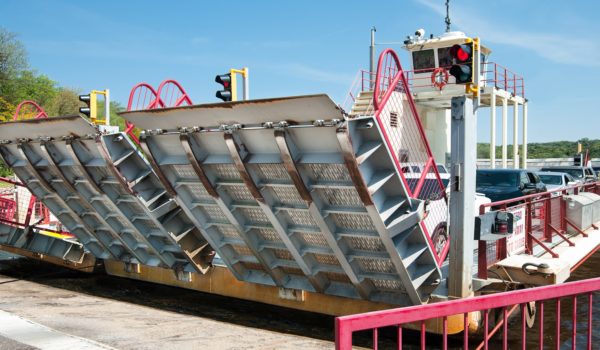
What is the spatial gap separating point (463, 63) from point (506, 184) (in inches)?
330

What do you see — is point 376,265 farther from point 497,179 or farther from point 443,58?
point 443,58

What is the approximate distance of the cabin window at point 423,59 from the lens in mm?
25172

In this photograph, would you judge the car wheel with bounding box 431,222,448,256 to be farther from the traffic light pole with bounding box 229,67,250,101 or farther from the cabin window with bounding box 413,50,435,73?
the cabin window with bounding box 413,50,435,73

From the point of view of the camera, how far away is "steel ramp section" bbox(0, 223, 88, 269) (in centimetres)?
1189

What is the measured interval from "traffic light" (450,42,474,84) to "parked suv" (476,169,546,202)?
302 inches

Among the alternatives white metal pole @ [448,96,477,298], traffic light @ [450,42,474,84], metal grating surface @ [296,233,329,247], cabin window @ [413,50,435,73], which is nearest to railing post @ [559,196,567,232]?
white metal pole @ [448,96,477,298]

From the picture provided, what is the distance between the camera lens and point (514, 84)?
88.9ft

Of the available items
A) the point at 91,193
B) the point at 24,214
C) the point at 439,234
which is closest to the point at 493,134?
the point at 439,234

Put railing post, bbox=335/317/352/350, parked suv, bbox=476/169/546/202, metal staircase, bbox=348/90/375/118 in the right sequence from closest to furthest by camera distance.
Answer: railing post, bbox=335/317/352/350 < parked suv, bbox=476/169/546/202 < metal staircase, bbox=348/90/375/118

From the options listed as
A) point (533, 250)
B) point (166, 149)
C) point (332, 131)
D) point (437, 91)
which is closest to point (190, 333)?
point (166, 149)

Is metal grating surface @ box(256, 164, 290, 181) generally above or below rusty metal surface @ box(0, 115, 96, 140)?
below

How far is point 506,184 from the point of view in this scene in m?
14.5

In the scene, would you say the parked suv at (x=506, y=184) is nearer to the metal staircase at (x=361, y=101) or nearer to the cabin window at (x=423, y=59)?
the metal staircase at (x=361, y=101)

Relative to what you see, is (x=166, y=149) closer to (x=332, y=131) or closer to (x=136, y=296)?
(x=332, y=131)
